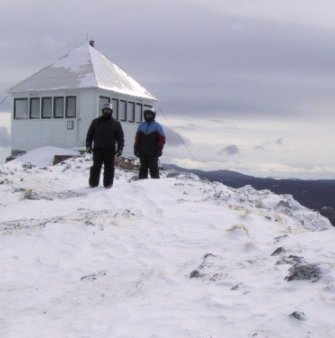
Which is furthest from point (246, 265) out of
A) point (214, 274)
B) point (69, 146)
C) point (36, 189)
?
point (69, 146)

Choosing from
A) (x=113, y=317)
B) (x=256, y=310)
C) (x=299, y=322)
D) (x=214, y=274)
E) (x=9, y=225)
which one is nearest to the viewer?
(x=299, y=322)

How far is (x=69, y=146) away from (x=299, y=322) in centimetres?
2159

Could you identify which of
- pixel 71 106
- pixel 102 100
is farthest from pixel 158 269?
pixel 71 106

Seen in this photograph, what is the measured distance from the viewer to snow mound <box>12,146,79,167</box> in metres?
23.4

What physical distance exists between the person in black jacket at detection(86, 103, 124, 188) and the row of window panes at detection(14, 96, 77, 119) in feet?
40.0

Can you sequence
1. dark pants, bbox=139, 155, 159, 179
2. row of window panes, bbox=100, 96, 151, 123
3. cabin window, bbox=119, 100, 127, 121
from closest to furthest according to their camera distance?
dark pants, bbox=139, 155, 159, 179 → row of window panes, bbox=100, 96, 151, 123 → cabin window, bbox=119, 100, 127, 121

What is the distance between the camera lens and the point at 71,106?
25625 millimetres

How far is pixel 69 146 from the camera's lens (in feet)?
83.1

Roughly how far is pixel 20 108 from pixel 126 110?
16.3 feet

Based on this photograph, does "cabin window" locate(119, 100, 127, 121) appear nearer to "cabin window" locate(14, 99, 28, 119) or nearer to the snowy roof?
the snowy roof

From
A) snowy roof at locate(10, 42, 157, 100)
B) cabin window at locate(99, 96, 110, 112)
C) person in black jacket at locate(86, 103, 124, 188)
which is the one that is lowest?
person in black jacket at locate(86, 103, 124, 188)

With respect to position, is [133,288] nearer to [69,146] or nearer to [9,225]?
[9,225]

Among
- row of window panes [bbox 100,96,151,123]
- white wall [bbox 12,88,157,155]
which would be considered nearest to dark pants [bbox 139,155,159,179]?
white wall [bbox 12,88,157,155]

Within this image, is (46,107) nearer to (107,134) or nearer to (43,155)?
(43,155)
